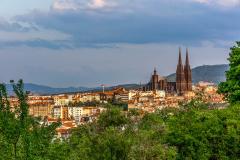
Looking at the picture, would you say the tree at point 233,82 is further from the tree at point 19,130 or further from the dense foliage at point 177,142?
the tree at point 19,130

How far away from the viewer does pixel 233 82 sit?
3173 cm

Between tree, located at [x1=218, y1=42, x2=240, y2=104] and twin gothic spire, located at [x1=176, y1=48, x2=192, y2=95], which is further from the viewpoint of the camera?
twin gothic spire, located at [x1=176, y1=48, x2=192, y2=95]

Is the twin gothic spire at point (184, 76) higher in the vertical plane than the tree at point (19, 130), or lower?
higher

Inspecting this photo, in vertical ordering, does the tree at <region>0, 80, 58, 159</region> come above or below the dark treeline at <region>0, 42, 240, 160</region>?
above

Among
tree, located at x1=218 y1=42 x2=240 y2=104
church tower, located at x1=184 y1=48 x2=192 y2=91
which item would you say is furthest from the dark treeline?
church tower, located at x1=184 y1=48 x2=192 y2=91

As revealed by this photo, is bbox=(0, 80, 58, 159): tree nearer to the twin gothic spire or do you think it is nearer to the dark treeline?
the dark treeline

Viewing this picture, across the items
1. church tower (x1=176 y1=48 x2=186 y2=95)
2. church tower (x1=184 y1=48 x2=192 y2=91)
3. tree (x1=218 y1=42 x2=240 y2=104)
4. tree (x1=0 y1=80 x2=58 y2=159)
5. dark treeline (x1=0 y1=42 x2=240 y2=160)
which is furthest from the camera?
church tower (x1=184 y1=48 x2=192 y2=91)

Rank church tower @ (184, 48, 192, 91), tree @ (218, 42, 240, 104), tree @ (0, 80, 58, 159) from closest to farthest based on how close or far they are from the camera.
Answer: tree @ (0, 80, 58, 159)
tree @ (218, 42, 240, 104)
church tower @ (184, 48, 192, 91)

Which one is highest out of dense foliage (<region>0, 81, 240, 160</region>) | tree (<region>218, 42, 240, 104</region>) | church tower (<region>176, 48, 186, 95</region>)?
church tower (<region>176, 48, 186, 95</region>)

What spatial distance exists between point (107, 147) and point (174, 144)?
5.33 m

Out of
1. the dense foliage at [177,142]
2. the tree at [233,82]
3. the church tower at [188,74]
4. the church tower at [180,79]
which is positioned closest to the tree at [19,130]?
the dense foliage at [177,142]

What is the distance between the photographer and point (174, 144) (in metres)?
25.8

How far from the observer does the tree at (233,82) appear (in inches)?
1225

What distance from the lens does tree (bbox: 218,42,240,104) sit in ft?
102
